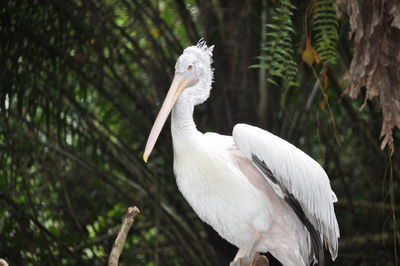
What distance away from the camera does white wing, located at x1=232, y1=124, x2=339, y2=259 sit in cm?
441

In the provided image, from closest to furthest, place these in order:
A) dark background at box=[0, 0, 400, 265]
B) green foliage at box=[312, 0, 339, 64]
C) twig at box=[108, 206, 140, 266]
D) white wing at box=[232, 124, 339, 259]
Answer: twig at box=[108, 206, 140, 266] → white wing at box=[232, 124, 339, 259] → green foliage at box=[312, 0, 339, 64] → dark background at box=[0, 0, 400, 265]

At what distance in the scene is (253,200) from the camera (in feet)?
14.6

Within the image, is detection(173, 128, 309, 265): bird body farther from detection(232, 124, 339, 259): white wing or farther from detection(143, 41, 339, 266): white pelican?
detection(232, 124, 339, 259): white wing

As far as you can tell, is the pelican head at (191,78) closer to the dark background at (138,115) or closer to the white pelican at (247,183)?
the white pelican at (247,183)

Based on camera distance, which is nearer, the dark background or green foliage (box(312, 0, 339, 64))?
green foliage (box(312, 0, 339, 64))

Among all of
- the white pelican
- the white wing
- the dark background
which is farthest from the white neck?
the dark background

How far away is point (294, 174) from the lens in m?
4.46

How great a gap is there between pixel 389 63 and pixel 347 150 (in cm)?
277

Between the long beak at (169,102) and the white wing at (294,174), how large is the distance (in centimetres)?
37

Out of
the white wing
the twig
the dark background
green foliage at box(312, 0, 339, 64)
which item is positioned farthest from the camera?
the dark background

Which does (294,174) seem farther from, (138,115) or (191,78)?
(138,115)

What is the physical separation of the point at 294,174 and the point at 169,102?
0.76 metres

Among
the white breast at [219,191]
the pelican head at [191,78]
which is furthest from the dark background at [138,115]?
the white breast at [219,191]

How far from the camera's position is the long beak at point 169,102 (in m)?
4.43
